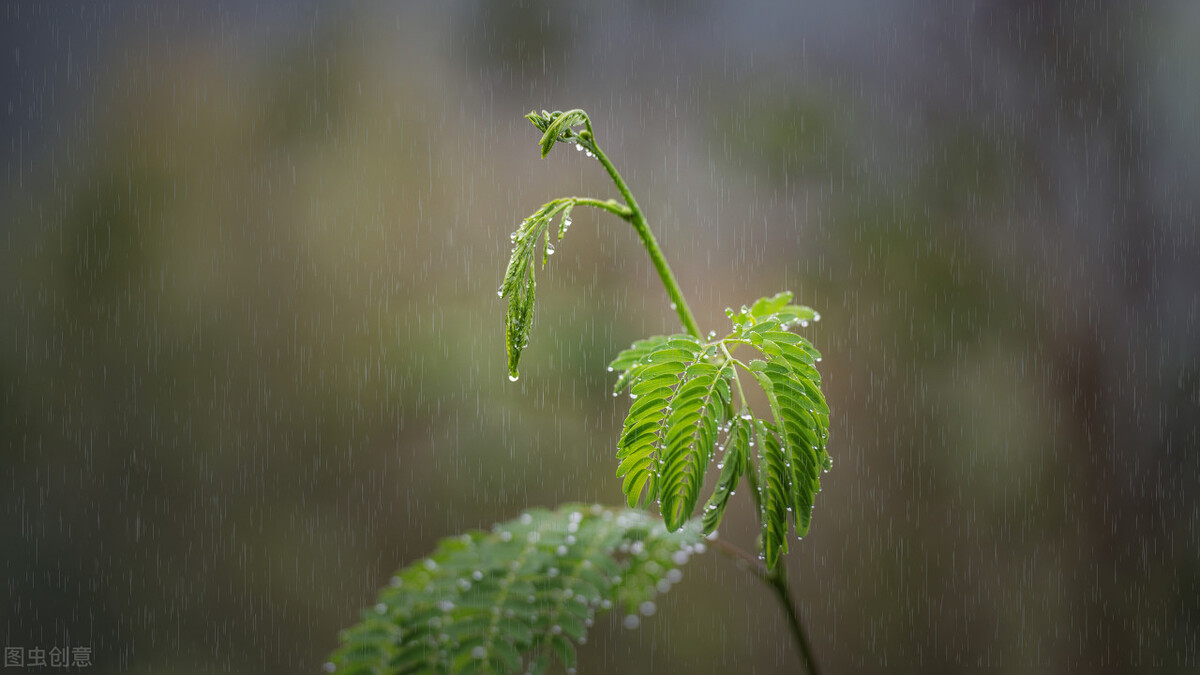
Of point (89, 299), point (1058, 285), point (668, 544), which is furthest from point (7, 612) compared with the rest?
point (1058, 285)

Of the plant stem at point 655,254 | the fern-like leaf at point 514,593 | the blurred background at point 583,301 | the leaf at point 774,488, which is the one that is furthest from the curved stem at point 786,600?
the blurred background at point 583,301

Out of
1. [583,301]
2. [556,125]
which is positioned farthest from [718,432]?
[583,301]

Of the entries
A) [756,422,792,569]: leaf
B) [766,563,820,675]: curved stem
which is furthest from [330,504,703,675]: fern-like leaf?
[756,422,792,569]: leaf

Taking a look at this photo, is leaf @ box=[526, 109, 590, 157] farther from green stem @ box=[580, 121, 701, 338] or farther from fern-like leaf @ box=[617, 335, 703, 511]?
fern-like leaf @ box=[617, 335, 703, 511]

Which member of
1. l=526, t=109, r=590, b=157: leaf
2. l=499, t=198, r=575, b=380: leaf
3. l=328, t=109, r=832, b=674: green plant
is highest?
l=526, t=109, r=590, b=157: leaf

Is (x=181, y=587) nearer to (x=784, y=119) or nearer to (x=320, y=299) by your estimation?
(x=320, y=299)

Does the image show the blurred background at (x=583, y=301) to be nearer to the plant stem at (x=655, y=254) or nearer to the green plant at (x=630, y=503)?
the green plant at (x=630, y=503)

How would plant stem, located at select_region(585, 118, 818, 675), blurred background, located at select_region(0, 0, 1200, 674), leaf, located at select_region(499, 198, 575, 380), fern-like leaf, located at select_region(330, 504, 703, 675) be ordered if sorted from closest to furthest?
leaf, located at select_region(499, 198, 575, 380), plant stem, located at select_region(585, 118, 818, 675), fern-like leaf, located at select_region(330, 504, 703, 675), blurred background, located at select_region(0, 0, 1200, 674)
